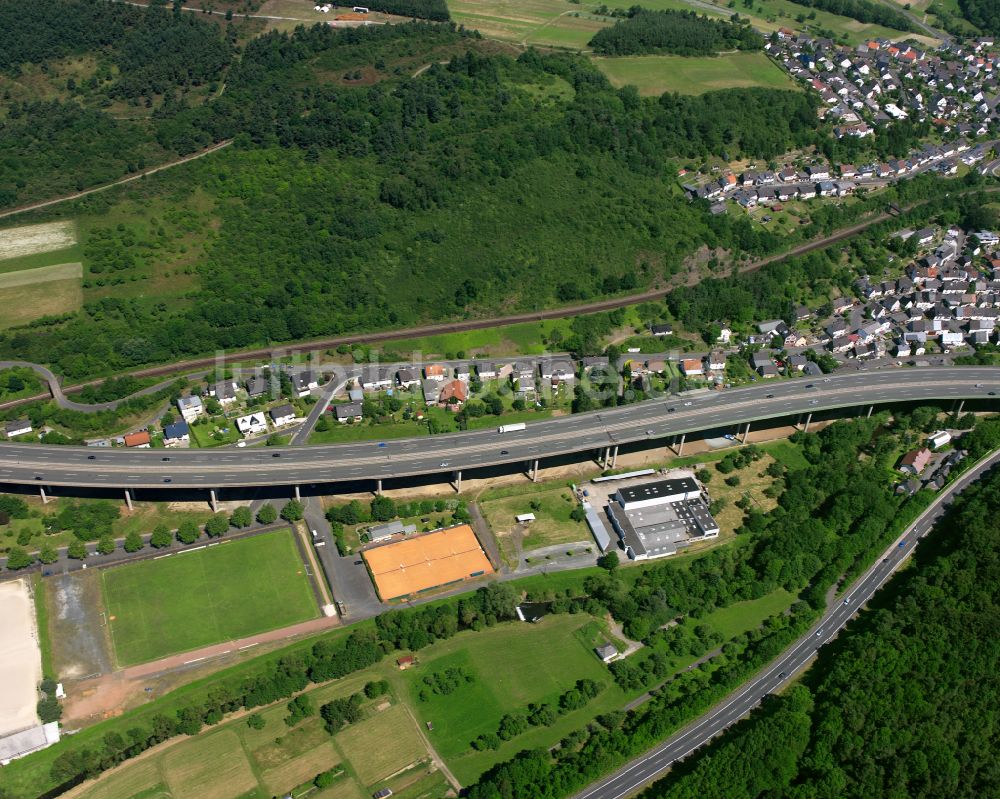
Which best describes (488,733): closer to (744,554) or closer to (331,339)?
(744,554)

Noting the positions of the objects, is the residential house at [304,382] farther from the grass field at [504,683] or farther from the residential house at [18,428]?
the grass field at [504,683]

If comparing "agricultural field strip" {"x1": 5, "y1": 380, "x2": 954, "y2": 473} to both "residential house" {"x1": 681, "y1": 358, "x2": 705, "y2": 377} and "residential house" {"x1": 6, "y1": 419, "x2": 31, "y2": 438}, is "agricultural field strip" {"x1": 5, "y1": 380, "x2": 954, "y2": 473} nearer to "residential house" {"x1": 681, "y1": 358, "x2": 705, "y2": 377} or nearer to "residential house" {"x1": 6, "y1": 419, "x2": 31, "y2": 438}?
"residential house" {"x1": 6, "y1": 419, "x2": 31, "y2": 438}

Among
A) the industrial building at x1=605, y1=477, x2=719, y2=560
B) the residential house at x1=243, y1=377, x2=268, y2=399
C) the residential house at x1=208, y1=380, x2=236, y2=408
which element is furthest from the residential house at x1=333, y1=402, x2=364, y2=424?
the industrial building at x1=605, y1=477, x2=719, y2=560

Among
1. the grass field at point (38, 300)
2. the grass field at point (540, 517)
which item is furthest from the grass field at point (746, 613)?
the grass field at point (38, 300)

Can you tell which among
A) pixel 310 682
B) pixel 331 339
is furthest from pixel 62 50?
pixel 310 682

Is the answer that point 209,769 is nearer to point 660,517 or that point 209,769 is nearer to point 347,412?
point 347,412

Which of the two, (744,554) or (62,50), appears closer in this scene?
(744,554)
